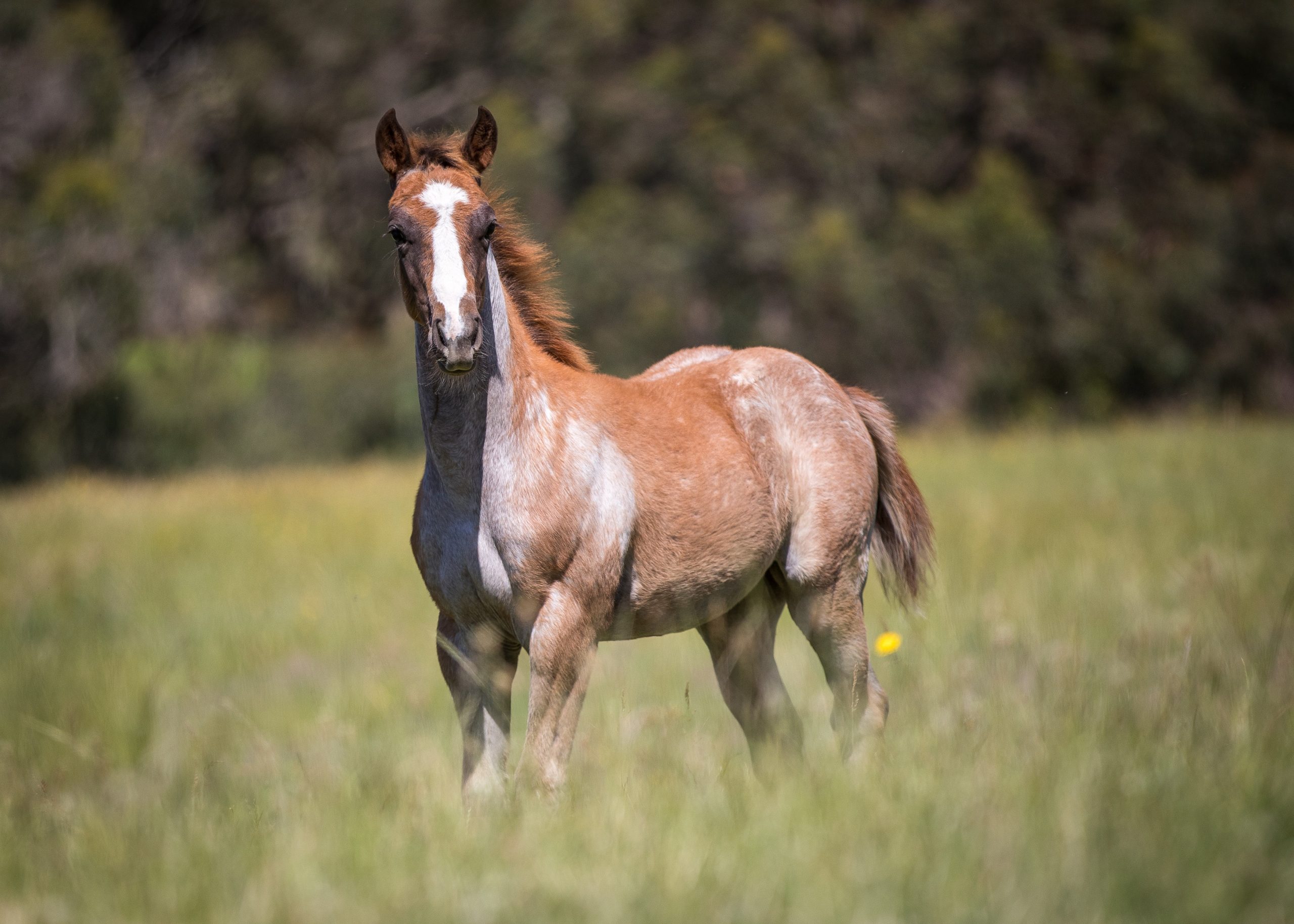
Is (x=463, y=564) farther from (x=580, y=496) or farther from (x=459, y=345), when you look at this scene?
(x=459, y=345)

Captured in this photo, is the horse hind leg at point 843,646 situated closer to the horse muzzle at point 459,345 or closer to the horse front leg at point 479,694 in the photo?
the horse front leg at point 479,694

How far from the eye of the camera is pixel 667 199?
28.9m

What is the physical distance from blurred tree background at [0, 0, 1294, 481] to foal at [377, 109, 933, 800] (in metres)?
16.8

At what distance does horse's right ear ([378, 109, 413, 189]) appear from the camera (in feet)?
13.5

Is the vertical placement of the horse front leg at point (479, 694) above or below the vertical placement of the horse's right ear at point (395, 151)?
below

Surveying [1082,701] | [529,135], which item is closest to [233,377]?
[529,135]

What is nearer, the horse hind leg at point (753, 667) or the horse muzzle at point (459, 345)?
the horse muzzle at point (459, 345)

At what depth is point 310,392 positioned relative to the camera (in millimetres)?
23000

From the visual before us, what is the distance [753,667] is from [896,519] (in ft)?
3.09

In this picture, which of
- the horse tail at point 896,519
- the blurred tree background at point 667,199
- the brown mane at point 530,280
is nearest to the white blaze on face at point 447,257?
the brown mane at point 530,280

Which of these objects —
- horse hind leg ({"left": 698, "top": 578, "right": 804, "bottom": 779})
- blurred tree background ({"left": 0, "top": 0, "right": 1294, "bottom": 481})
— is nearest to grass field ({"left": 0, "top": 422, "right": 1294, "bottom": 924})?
horse hind leg ({"left": 698, "top": 578, "right": 804, "bottom": 779})

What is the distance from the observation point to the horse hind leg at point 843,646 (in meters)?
4.79

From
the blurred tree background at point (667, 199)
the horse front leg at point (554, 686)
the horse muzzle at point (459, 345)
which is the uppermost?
the blurred tree background at point (667, 199)

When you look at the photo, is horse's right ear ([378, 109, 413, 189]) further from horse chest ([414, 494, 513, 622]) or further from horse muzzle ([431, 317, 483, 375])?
horse chest ([414, 494, 513, 622])
